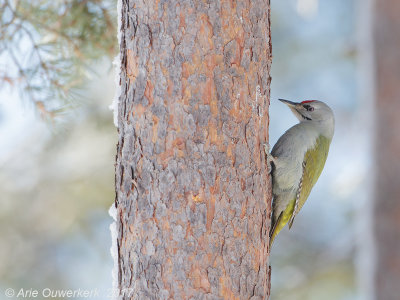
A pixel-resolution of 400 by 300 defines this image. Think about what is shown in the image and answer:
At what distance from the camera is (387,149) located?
15.5 feet

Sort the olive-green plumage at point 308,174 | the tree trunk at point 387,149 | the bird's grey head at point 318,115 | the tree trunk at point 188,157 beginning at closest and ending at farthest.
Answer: the tree trunk at point 188,157, the olive-green plumage at point 308,174, the bird's grey head at point 318,115, the tree trunk at point 387,149

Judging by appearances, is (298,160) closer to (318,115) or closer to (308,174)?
(308,174)

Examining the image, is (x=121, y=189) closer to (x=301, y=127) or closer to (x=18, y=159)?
(x=301, y=127)

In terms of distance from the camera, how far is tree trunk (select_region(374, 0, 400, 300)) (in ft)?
14.8

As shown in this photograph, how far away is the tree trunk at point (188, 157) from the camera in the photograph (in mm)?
2094

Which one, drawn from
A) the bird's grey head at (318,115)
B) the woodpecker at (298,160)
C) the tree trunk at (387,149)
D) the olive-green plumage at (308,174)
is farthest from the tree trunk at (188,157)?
the tree trunk at (387,149)

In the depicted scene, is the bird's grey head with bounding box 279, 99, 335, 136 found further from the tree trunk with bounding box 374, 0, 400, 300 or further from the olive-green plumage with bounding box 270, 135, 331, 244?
the tree trunk with bounding box 374, 0, 400, 300

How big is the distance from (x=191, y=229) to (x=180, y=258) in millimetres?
121

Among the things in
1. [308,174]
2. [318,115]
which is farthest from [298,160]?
[318,115]

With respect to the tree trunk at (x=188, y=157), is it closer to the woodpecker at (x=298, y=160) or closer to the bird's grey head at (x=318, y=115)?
the woodpecker at (x=298, y=160)

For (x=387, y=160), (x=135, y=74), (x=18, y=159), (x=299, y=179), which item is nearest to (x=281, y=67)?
(x=387, y=160)

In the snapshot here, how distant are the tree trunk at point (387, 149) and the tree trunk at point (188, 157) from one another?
2.63 m

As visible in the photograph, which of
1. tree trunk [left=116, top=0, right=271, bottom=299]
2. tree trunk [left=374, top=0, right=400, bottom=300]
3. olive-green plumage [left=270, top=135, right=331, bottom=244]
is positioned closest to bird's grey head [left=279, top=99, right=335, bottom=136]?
olive-green plumage [left=270, top=135, right=331, bottom=244]

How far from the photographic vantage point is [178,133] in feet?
7.00
